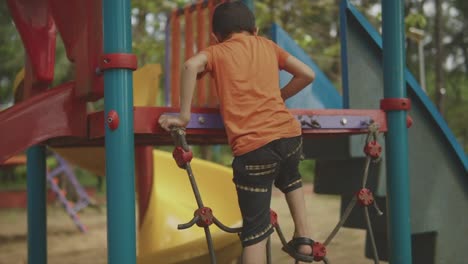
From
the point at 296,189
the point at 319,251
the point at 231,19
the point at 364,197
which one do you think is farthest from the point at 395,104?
the point at 231,19

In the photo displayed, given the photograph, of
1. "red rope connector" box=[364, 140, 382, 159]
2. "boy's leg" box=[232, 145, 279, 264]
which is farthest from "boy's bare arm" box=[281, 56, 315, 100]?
"red rope connector" box=[364, 140, 382, 159]

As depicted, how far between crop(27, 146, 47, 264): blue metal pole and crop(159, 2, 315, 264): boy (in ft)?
5.14

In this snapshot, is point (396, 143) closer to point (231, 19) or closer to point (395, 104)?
point (395, 104)

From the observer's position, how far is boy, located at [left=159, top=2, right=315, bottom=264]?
221cm

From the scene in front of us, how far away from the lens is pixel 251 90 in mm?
2260

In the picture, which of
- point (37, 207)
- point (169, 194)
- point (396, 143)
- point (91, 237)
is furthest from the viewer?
point (91, 237)

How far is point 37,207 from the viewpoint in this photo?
3.47m

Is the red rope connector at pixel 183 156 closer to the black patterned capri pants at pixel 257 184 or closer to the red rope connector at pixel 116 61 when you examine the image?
the black patterned capri pants at pixel 257 184

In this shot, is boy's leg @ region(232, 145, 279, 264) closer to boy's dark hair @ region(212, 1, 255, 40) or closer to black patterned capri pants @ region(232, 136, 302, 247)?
black patterned capri pants @ region(232, 136, 302, 247)

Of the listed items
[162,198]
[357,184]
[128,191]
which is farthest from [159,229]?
[128,191]

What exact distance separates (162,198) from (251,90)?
8.54ft

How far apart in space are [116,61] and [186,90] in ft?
0.89

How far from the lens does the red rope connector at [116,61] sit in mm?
2096

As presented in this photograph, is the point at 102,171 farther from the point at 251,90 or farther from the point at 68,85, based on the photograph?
the point at 251,90
